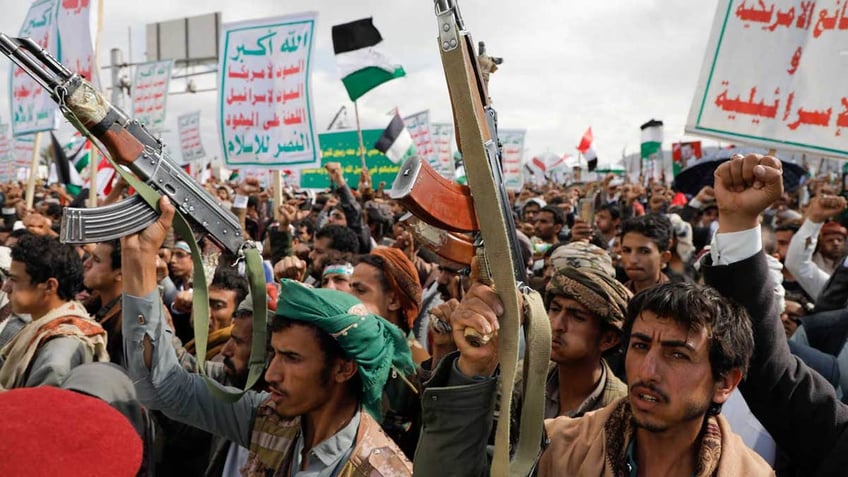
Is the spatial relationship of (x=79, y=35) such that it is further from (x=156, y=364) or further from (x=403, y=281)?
(x=156, y=364)

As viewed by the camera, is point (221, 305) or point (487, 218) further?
point (221, 305)

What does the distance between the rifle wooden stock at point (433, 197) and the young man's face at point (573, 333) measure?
1140mm

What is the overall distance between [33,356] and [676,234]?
402 centimetres

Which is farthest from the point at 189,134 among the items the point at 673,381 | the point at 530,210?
the point at 673,381

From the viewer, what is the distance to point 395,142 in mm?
11281

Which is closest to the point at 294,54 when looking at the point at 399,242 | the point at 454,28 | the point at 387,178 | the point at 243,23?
the point at 243,23

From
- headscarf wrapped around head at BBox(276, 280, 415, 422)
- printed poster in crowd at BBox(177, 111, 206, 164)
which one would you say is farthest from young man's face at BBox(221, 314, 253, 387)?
printed poster in crowd at BBox(177, 111, 206, 164)

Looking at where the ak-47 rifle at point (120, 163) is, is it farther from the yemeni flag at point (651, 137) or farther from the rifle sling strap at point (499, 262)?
the yemeni flag at point (651, 137)

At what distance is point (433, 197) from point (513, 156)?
1456 cm

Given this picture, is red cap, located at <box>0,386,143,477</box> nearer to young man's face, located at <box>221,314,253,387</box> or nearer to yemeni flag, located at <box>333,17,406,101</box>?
young man's face, located at <box>221,314,253,387</box>

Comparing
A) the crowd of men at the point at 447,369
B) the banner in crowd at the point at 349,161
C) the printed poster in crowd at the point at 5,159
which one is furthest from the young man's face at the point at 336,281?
the printed poster in crowd at the point at 5,159

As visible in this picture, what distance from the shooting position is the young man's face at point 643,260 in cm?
406

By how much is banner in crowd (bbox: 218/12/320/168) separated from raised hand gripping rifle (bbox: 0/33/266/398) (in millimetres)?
3441

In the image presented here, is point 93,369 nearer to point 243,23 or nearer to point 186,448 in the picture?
point 186,448
